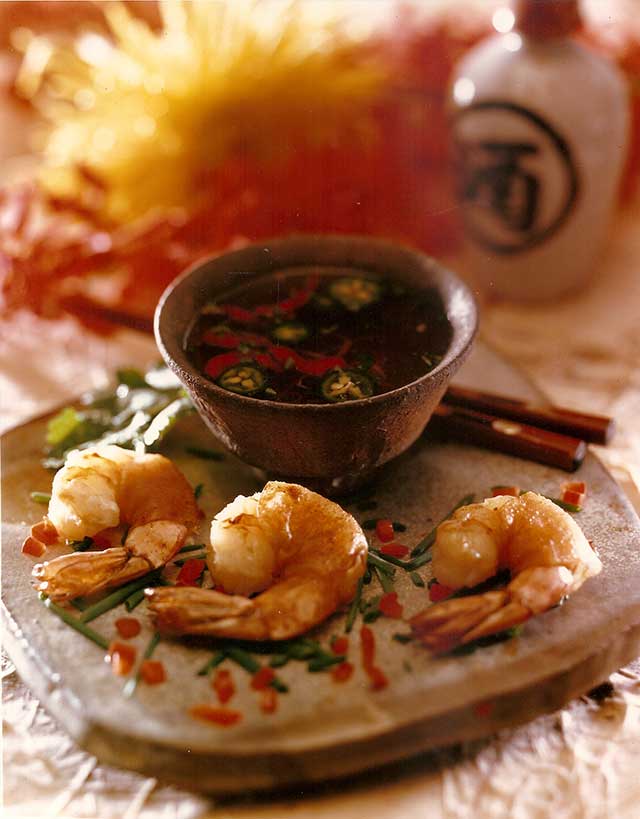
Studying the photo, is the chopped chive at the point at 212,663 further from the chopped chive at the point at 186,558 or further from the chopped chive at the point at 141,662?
the chopped chive at the point at 186,558

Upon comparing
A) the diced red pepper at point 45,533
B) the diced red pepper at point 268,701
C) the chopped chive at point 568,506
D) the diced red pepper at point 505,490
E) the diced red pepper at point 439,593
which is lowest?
the chopped chive at point 568,506

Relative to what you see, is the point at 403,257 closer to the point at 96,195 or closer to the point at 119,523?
the point at 119,523

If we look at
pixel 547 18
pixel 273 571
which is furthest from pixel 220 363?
pixel 547 18

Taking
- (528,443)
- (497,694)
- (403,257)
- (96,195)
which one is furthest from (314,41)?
(497,694)

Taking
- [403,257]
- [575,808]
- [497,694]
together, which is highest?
[403,257]

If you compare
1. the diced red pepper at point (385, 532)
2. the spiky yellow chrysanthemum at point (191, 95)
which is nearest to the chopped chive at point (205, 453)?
the diced red pepper at point (385, 532)

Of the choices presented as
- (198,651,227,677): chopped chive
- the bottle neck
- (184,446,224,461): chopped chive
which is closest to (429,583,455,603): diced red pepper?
(198,651,227,677): chopped chive

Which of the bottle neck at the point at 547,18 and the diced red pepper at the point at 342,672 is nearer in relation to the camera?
the diced red pepper at the point at 342,672
